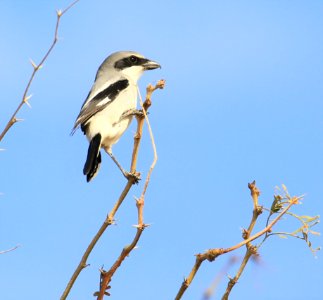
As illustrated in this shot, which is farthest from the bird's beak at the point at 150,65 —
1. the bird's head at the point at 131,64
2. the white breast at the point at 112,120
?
the white breast at the point at 112,120

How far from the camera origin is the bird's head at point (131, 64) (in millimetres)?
5855

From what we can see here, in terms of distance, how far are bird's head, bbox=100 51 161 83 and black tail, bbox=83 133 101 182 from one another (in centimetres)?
94

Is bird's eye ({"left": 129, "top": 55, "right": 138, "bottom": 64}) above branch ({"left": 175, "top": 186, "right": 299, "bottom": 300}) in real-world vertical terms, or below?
above

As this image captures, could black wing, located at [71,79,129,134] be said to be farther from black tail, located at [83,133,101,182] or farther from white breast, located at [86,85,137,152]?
black tail, located at [83,133,101,182]

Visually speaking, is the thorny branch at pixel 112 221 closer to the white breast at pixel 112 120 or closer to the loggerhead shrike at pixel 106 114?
Answer: the loggerhead shrike at pixel 106 114

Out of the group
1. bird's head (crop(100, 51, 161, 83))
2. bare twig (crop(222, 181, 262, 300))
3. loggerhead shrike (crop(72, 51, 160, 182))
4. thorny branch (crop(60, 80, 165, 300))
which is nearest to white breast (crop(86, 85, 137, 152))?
loggerhead shrike (crop(72, 51, 160, 182))

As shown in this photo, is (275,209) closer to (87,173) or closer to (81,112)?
(87,173)

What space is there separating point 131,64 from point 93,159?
1.38m

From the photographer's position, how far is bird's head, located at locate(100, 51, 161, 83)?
586 centimetres

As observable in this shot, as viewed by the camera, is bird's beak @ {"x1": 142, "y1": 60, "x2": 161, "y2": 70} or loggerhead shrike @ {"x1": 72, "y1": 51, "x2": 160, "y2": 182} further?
bird's beak @ {"x1": 142, "y1": 60, "x2": 161, "y2": 70}

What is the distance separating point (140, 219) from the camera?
5.20 ft

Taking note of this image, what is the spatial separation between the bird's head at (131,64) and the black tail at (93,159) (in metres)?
0.94

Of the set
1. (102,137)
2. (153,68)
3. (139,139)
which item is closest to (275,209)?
(139,139)

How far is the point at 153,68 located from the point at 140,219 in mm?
4380
